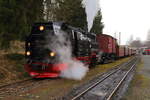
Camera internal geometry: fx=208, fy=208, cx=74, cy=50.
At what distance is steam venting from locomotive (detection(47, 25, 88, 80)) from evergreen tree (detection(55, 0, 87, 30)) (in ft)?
53.6

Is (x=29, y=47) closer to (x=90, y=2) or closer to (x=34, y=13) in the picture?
(x=34, y=13)

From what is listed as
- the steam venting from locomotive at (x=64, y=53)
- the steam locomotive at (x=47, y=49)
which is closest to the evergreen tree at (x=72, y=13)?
the steam venting from locomotive at (x=64, y=53)

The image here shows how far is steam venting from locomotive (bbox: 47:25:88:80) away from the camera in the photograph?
11.9 m

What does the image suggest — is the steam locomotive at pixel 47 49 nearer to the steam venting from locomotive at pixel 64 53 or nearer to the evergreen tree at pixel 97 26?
the steam venting from locomotive at pixel 64 53

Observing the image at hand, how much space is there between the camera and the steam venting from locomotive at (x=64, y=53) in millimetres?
11906

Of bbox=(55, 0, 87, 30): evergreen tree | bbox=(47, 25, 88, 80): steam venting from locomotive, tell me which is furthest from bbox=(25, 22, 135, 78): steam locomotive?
bbox=(55, 0, 87, 30): evergreen tree

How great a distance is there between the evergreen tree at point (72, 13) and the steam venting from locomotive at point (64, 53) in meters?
16.3

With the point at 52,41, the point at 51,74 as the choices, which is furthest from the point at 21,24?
the point at 51,74

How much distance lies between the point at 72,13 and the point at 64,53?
64.8 feet

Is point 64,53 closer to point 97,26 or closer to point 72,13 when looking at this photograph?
point 72,13

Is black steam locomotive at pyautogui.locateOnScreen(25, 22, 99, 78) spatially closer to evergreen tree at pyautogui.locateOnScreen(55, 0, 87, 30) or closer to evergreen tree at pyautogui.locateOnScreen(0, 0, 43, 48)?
evergreen tree at pyautogui.locateOnScreen(0, 0, 43, 48)

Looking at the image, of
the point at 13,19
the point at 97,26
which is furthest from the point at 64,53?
the point at 97,26

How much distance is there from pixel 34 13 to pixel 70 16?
18429 millimetres

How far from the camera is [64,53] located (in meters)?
12.1
